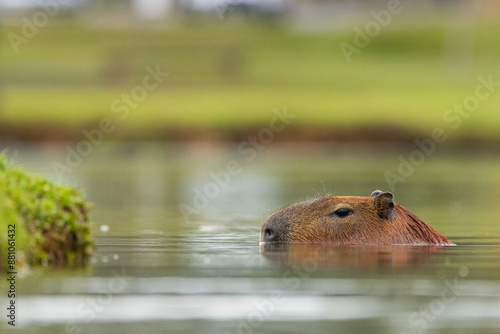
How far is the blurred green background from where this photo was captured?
51.0m

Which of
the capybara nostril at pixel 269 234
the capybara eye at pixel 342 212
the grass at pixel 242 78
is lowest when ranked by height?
the capybara nostril at pixel 269 234

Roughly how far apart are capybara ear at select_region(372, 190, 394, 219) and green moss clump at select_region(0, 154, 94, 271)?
3.38 m

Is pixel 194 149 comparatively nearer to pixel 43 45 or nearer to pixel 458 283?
pixel 43 45

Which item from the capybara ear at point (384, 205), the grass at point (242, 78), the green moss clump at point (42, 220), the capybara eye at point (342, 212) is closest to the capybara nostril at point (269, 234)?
the capybara eye at point (342, 212)

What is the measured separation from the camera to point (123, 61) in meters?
64.4

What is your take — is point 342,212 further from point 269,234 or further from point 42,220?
point 42,220

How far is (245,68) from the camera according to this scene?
213 feet

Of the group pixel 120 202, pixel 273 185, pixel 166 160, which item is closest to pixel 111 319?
pixel 120 202

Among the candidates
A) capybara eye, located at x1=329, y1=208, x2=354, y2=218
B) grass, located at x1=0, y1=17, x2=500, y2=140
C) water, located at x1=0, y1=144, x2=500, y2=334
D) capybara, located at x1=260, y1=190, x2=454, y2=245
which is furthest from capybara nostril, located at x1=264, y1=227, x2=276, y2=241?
grass, located at x1=0, y1=17, x2=500, y2=140

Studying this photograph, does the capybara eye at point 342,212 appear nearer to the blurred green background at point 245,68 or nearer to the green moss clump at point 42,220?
the green moss clump at point 42,220

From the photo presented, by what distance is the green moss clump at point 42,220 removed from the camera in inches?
501

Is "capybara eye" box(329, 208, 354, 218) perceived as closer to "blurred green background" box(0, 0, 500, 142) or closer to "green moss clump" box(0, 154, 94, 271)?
"green moss clump" box(0, 154, 94, 271)

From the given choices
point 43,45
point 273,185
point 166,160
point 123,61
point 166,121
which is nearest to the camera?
point 273,185

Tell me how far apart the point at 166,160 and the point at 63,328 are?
121ft
